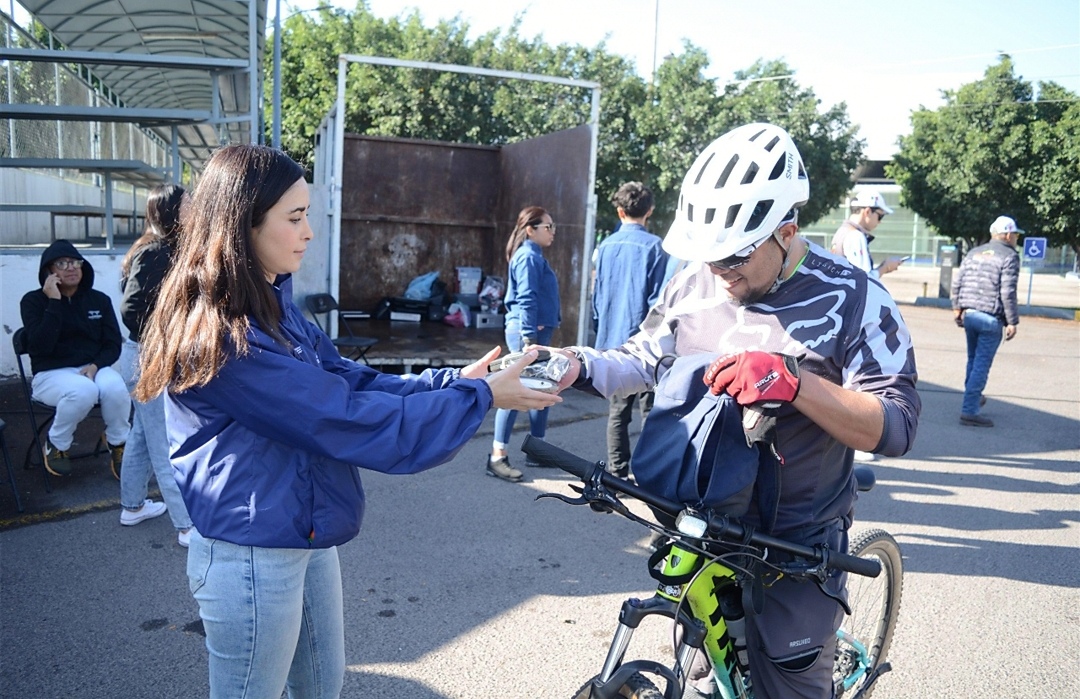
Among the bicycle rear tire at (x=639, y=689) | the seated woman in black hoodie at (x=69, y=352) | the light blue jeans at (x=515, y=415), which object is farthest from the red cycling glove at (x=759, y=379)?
the seated woman in black hoodie at (x=69, y=352)

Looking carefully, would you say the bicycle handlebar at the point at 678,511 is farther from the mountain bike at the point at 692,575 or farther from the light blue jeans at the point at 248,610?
the light blue jeans at the point at 248,610

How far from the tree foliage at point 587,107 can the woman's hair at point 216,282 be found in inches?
701

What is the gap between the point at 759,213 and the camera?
6.76ft

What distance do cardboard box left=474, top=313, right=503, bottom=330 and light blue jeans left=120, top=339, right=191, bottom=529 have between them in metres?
6.47

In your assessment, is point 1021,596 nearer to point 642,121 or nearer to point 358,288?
point 358,288

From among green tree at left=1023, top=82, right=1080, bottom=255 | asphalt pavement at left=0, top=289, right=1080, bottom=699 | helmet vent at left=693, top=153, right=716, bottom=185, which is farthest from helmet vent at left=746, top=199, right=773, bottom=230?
green tree at left=1023, top=82, right=1080, bottom=255

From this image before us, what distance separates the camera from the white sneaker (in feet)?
15.9

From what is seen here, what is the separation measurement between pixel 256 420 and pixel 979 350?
25.5 feet

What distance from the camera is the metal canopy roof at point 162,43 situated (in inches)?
335

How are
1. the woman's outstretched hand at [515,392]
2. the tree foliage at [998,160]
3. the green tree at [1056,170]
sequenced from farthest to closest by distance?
1. the tree foliage at [998,160]
2. the green tree at [1056,170]
3. the woman's outstretched hand at [515,392]

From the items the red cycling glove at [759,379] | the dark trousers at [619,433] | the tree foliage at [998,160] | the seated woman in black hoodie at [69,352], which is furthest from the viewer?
the tree foliage at [998,160]

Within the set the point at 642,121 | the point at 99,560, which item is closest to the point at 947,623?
the point at 99,560

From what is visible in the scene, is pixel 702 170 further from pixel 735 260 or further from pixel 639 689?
pixel 639 689

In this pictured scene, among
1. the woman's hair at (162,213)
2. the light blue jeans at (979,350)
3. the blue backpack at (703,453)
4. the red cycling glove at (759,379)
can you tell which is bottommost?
the light blue jeans at (979,350)
